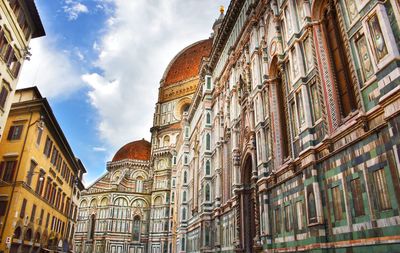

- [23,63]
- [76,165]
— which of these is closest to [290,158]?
[23,63]

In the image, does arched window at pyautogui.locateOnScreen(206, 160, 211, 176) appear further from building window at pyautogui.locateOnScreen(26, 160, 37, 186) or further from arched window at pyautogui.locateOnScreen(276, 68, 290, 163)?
arched window at pyautogui.locateOnScreen(276, 68, 290, 163)

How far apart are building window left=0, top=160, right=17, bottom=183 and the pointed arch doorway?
14.9 metres

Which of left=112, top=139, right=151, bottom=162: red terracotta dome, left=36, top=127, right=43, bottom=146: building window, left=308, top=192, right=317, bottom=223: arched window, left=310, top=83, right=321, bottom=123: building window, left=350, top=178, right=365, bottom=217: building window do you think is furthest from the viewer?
left=112, top=139, right=151, bottom=162: red terracotta dome

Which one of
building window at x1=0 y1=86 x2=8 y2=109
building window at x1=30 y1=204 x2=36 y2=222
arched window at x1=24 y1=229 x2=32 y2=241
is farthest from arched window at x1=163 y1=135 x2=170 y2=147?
building window at x1=0 y1=86 x2=8 y2=109

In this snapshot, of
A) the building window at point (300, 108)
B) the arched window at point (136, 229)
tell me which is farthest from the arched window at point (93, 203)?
the building window at point (300, 108)

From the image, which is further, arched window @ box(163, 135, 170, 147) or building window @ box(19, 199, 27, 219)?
arched window @ box(163, 135, 170, 147)

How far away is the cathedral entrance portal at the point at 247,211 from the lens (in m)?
19.8

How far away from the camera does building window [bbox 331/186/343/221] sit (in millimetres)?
10422

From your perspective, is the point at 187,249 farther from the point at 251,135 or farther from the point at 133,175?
the point at 133,175

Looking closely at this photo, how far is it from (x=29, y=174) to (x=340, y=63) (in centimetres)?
2054

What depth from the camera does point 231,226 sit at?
75.0ft

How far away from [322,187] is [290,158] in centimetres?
287

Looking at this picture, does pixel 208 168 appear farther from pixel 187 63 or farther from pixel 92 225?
pixel 187 63

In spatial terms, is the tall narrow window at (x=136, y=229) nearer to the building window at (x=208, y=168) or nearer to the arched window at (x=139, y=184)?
the arched window at (x=139, y=184)
